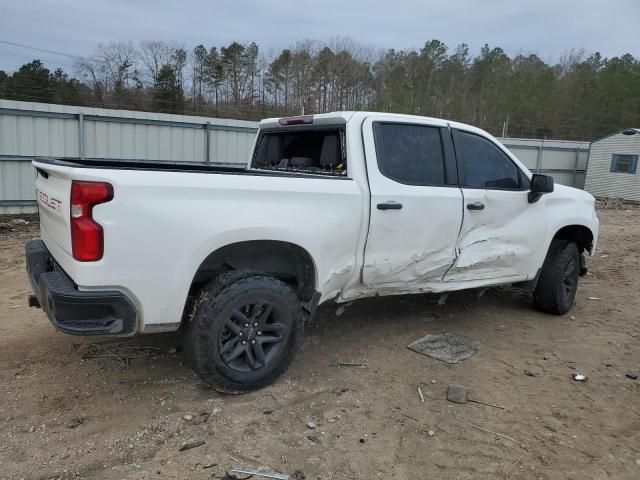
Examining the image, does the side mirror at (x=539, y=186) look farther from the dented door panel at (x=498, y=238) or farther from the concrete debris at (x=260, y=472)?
the concrete debris at (x=260, y=472)

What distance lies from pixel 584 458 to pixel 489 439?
51 centimetres

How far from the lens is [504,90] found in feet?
134

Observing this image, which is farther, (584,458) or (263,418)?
(263,418)

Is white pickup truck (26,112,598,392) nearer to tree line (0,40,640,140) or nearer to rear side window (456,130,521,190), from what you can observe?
rear side window (456,130,521,190)

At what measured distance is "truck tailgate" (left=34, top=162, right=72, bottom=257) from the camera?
290 cm

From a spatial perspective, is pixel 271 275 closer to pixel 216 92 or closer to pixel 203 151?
pixel 203 151

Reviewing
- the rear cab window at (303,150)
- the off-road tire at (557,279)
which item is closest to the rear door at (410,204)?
the rear cab window at (303,150)

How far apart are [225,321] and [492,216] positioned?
2.65 meters

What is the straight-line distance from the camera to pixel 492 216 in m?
4.63

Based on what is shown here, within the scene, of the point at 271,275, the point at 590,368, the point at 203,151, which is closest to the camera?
the point at 271,275

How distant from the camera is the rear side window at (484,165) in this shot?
178 inches

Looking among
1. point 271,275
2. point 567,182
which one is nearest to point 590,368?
point 271,275

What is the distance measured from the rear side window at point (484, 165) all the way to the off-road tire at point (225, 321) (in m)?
2.02

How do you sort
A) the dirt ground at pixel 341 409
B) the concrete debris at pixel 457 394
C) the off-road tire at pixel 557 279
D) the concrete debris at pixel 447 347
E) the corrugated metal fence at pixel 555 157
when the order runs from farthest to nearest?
the corrugated metal fence at pixel 555 157
the off-road tire at pixel 557 279
the concrete debris at pixel 447 347
the concrete debris at pixel 457 394
the dirt ground at pixel 341 409
